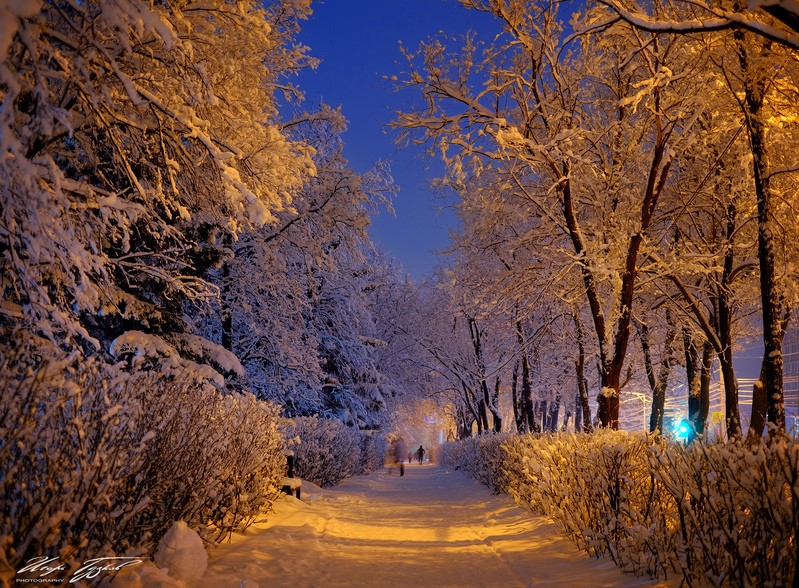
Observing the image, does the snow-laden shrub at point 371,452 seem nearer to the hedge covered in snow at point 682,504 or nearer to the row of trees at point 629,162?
the row of trees at point 629,162

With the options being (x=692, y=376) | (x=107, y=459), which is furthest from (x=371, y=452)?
(x=107, y=459)

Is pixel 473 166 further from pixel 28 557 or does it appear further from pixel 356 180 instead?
pixel 28 557

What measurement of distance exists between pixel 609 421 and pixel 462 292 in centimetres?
775

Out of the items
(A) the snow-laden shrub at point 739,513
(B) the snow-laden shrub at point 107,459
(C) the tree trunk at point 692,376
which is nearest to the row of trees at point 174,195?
(B) the snow-laden shrub at point 107,459

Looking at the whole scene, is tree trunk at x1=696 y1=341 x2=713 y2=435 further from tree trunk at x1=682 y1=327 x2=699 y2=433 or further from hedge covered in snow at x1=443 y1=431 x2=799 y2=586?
hedge covered in snow at x1=443 y1=431 x2=799 y2=586

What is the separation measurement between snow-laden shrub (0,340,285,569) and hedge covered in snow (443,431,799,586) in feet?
13.3

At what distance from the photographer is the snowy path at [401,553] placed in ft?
18.3

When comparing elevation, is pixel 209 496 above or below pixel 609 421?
below

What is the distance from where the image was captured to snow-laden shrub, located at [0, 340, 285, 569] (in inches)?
132

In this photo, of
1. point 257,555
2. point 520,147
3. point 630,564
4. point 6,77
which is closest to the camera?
point 6,77

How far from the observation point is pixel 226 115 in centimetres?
685

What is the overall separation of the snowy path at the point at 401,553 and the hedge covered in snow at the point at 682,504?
352mm

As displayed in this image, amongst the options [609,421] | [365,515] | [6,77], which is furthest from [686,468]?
[365,515]

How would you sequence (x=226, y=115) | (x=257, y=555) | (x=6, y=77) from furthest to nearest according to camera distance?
(x=226, y=115), (x=257, y=555), (x=6, y=77)
